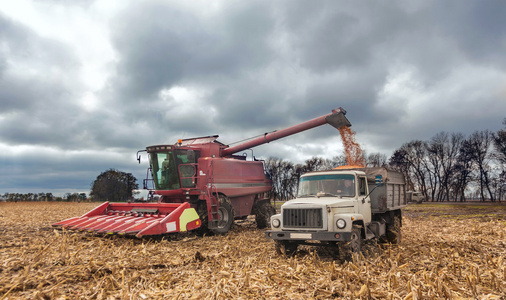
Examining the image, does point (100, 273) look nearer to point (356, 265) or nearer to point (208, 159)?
point (356, 265)

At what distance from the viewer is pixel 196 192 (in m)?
13.8

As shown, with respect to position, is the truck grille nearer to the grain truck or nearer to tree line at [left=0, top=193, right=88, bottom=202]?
the grain truck

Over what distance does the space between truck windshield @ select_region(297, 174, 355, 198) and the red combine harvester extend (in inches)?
178

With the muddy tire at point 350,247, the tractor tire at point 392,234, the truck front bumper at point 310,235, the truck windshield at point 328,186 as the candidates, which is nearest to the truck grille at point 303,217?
the truck front bumper at point 310,235

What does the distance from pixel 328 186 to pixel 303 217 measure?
4.91 feet

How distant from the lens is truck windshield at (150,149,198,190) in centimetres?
1445

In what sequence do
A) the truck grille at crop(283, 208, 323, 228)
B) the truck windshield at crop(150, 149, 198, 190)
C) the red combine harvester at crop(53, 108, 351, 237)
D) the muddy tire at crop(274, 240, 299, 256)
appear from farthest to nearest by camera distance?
the truck windshield at crop(150, 149, 198, 190)
the red combine harvester at crop(53, 108, 351, 237)
the muddy tire at crop(274, 240, 299, 256)
the truck grille at crop(283, 208, 323, 228)

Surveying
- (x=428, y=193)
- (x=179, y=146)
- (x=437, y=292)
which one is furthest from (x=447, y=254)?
(x=428, y=193)

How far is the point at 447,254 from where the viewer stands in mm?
8930

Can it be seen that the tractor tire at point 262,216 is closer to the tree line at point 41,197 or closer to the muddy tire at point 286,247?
the muddy tire at point 286,247

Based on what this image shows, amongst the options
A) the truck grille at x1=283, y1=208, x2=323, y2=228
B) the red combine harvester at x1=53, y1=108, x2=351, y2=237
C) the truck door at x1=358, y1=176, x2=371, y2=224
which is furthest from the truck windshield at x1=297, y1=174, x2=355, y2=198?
the red combine harvester at x1=53, y1=108, x2=351, y2=237

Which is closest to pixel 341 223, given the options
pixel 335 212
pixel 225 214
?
pixel 335 212

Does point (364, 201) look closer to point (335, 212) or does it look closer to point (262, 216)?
point (335, 212)

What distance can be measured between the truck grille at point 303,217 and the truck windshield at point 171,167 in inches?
246
